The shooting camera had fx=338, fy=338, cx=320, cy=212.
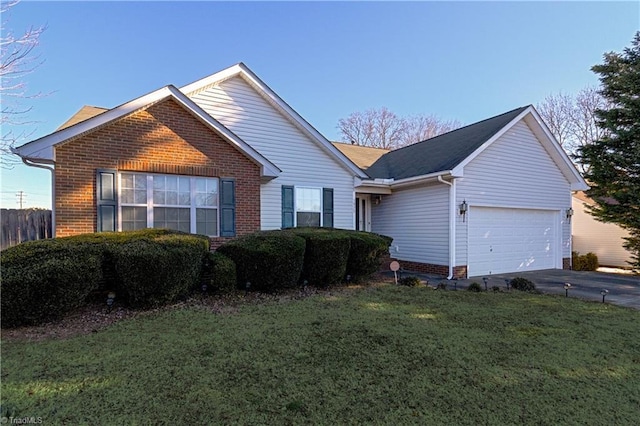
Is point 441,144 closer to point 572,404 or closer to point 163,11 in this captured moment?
point 163,11

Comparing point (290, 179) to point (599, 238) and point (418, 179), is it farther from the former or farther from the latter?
point (599, 238)

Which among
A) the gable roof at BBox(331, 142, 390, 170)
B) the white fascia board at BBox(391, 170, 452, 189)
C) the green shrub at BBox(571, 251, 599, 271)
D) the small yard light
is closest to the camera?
the small yard light

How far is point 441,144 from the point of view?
47.8ft

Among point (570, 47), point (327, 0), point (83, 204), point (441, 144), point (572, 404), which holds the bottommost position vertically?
point (572, 404)

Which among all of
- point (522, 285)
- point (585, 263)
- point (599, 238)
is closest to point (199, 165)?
point (522, 285)

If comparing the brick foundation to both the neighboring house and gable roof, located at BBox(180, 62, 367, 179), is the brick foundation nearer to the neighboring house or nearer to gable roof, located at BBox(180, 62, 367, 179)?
gable roof, located at BBox(180, 62, 367, 179)

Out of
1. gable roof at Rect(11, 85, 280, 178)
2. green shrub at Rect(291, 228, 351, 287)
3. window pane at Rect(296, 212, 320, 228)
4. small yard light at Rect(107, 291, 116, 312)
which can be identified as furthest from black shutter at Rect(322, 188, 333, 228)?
small yard light at Rect(107, 291, 116, 312)

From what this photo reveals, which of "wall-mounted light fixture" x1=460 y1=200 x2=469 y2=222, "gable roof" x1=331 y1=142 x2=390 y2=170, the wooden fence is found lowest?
the wooden fence

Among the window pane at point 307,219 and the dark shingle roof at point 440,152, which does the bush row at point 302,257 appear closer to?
the window pane at point 307,219

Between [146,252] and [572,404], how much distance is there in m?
6.21

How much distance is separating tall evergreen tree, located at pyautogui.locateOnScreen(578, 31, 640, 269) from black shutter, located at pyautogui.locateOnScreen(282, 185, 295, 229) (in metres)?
11.9

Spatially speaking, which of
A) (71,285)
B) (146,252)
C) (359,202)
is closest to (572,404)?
(146,252)

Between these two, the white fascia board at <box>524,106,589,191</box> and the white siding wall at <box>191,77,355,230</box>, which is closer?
the white siding wall at <box>191,77,355,230</box>

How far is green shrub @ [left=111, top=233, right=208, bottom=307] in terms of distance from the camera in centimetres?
585
